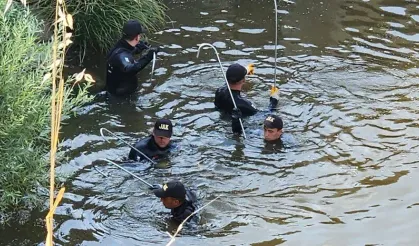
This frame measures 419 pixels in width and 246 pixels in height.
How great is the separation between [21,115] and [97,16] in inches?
183

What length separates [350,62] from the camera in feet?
31.3

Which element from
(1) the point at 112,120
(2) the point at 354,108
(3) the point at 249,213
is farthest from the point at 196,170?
(2) the point at 354,108

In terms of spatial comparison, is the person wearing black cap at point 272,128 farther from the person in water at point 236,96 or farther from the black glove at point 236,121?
the person in water at point 236,96

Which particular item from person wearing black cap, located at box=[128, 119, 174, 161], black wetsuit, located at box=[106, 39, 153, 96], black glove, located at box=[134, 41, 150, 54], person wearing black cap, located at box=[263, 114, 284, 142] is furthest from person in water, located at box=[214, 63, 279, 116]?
black glove, located at box=[134, 41, 150, 54]

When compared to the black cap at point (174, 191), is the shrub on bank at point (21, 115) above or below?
above

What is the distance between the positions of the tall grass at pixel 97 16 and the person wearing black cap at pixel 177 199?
4.18 m

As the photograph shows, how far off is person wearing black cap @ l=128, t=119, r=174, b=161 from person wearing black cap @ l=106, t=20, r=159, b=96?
5.25 ft

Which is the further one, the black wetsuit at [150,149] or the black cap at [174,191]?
the black wetsuit at [150,149]

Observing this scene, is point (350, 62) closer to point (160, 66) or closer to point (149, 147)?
point (160, 66)

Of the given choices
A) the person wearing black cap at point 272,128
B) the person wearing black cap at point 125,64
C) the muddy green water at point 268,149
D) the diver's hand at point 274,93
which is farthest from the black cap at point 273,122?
the person wearing black cap at point 125,64

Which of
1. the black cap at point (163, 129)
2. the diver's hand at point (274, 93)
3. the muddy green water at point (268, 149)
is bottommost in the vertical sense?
the muddy green water at point (268, 149)

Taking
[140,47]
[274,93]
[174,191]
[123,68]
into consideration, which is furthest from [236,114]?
[140,47]

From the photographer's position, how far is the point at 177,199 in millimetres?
5621

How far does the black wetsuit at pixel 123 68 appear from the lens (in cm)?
838
